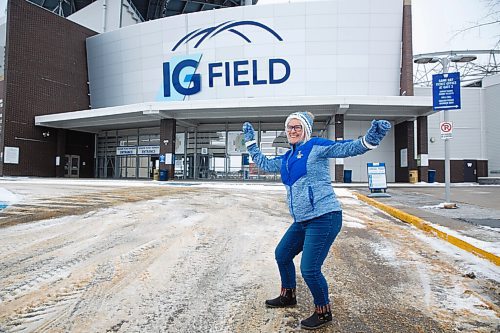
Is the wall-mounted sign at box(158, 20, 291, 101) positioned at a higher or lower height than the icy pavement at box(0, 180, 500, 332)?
higher

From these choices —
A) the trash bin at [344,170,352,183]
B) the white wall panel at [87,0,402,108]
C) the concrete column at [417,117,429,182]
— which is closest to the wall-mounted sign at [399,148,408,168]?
the concrete column at [417,117,429,182]

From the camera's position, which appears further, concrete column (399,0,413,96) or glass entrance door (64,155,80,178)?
glass entrance door (64,155,80,178)

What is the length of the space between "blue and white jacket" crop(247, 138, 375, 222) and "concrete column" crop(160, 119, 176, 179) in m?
23.4

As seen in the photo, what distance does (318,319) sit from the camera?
8.87ft

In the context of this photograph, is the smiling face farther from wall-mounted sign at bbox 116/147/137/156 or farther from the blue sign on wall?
wall-mounted sign at bbox 116/147/137/156

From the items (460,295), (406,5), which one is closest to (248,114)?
(406,5)

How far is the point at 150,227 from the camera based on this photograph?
6.70m

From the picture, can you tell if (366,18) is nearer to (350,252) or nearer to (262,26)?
(262,26)

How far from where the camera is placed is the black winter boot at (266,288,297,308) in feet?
10.1

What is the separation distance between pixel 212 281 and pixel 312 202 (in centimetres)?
167

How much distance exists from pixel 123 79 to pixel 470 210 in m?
29.0

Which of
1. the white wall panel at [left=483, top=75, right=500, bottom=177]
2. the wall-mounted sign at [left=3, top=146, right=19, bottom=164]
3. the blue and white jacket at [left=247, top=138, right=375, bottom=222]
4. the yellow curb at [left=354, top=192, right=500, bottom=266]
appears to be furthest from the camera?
the white wall panel at [left=483, top=75, right=500, bottom=177]

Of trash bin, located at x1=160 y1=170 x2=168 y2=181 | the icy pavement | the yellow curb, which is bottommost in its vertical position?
the icy pavement

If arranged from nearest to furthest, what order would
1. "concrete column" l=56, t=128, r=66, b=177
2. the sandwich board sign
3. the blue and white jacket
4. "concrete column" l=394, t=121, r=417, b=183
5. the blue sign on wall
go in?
1. the blue and white jacket
2. the blue sign on wall
3. the sandwich board sign
4. "concrete column" l=394, t=121, r=417, b=183
5. "concrete column" l=56, t=128, r=66, b=177
